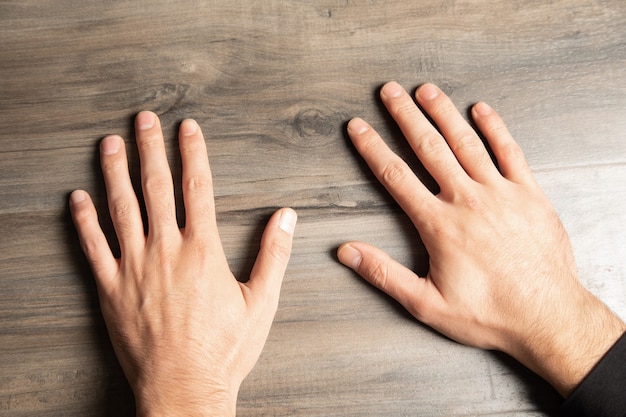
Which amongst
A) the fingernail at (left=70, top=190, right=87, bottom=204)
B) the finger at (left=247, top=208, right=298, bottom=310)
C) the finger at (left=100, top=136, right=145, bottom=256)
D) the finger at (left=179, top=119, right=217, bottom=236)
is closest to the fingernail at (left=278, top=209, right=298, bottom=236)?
the finger at (left=247, top=208, right=298, bottom=310)

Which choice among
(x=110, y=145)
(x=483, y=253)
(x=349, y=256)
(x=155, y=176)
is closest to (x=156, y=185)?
(x=155, y=176)

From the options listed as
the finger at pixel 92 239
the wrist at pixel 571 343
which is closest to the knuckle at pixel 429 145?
the wrist at pixel 571 343

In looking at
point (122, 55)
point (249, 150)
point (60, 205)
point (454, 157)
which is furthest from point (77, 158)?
point (454, 157)

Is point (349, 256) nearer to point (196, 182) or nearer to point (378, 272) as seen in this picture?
point (378, 272)

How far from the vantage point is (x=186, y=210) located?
95cm

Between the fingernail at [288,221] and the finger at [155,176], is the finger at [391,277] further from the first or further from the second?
the finger at [155,176]

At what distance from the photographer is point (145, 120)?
992 mm

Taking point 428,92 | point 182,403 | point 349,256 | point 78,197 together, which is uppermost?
point 428,92

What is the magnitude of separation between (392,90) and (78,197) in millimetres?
581

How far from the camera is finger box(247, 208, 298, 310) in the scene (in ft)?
3.08

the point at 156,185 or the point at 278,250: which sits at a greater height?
the point at 156,185

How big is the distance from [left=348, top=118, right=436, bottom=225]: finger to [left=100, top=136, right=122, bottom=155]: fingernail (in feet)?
1.34

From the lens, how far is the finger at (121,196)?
0.94m

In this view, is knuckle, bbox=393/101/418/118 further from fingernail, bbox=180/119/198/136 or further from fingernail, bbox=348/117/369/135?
fingernail, bbox=180/119/198/136
